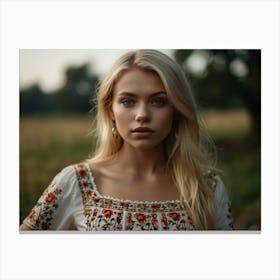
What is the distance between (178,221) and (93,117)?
2.21 ft

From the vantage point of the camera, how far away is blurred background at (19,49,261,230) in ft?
7.93

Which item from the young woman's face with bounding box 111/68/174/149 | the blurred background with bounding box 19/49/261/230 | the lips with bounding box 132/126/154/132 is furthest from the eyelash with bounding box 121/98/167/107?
the blurred background with bounding box 19/49/261/230

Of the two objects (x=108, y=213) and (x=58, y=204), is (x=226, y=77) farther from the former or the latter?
(x=58, y=204)

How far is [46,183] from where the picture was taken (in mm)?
2434

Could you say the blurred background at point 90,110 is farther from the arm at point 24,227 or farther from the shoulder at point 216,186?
the shoulder at point 216,186

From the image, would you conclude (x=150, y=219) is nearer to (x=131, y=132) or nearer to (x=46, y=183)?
(x=131, y=132)

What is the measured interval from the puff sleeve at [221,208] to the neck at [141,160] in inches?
10.4

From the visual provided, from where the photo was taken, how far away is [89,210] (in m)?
2.02

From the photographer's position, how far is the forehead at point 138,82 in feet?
6.81

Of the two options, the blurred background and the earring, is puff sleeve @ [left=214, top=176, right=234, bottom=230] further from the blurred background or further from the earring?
the earring

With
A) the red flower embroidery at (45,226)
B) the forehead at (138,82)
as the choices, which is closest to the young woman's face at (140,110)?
the forehead at (138,82)

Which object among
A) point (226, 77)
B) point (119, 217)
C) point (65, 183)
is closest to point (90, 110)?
point (65, 183)

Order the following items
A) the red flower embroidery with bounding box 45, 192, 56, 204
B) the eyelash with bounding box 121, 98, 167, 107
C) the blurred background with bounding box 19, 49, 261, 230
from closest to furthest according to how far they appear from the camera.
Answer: the red flower embroidery with bounding box 45, 192, 56, 204 → the eyelash with bounding box 121, 98, 167, 107 → the blurred background with bounding box 19, 49, 261, 230

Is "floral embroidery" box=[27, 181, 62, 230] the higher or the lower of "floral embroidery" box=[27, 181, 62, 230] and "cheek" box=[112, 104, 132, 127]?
the lower
